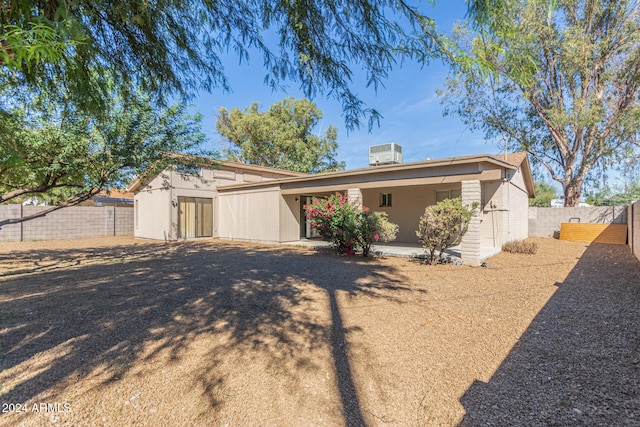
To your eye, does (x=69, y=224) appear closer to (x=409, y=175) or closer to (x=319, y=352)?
(x=409, y=175)

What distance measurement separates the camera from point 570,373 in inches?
102

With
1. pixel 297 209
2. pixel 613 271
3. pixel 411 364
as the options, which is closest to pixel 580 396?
pixel 411 364

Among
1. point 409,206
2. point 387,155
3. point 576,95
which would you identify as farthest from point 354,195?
point 576,95

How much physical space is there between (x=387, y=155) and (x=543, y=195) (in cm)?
4091

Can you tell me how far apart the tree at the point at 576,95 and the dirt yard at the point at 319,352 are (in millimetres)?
11373

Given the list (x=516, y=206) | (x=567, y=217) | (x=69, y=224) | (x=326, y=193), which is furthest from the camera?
(x=69, y=224)

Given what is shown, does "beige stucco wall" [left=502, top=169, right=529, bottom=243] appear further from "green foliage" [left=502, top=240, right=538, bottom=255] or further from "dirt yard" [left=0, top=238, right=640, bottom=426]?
"dirt yard" [left=0, top=238, right=640, bottom=426]

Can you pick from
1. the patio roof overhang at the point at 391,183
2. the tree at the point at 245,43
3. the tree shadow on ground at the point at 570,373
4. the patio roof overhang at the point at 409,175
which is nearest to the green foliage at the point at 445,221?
the patio roof overhang at the point at 391,183

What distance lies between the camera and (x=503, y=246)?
10.4 meters

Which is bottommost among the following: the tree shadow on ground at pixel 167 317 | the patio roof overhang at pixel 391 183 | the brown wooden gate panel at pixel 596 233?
the tree shadow on ground at pixel 167 317

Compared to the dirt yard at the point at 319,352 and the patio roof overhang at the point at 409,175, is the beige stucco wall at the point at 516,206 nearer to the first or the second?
the patio roof overhang at the point at 409,175

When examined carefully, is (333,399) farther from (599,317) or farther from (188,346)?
(599,317)

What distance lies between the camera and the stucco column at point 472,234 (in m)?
7.61

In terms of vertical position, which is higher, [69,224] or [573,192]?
[573,192]
